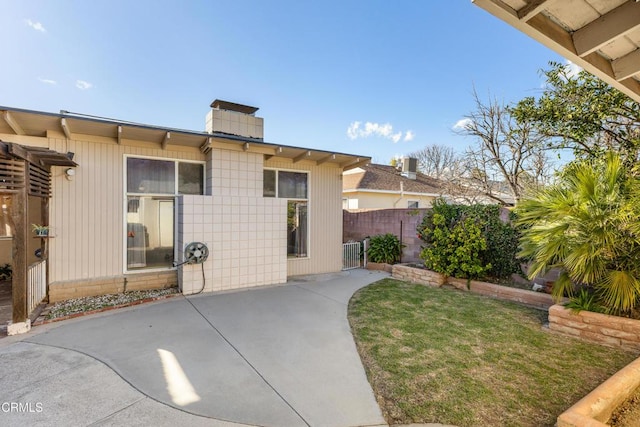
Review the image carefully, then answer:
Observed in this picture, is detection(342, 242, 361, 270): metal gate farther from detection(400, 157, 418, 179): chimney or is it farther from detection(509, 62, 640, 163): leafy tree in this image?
detection(400, 157, 418, 179): chimney

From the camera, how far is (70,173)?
5.24m

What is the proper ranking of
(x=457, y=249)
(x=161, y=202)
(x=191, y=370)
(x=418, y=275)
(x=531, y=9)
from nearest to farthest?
(x=531, y=9) < (x=191, y=370) < (x=161, y=202) < (x=457, y=249) < (x=418, y=275)

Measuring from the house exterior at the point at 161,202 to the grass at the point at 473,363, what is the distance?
290 cm

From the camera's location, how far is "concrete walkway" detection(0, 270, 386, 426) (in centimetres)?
237

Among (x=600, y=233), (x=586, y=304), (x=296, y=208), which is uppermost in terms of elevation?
(x=296, y=208)

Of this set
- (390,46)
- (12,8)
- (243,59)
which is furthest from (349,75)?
(12,8)

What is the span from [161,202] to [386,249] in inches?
232

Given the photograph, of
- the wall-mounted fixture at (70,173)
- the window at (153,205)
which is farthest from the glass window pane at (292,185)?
the wall-mounted fixture at (70,173)

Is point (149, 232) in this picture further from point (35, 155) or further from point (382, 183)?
point (382, 183)

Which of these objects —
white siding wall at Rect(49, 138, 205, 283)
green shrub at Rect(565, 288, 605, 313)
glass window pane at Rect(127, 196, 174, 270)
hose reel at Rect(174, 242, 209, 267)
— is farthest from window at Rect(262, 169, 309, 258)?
green shrub at Rect(565, 288, 605, 313)

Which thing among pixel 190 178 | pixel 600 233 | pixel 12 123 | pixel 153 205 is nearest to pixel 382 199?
pixel 190 178

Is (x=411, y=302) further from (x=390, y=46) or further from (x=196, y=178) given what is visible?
(x=390, y=46)

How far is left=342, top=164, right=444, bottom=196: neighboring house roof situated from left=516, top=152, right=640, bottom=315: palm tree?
35.5 ft

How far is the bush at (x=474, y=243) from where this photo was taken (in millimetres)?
6273
